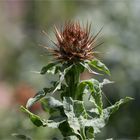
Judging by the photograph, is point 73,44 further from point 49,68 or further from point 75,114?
point 75,114

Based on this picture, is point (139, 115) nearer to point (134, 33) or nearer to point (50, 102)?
point (134, 33)

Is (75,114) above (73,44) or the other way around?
the other way around

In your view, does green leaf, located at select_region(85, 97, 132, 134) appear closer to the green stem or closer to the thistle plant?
the thistle plant

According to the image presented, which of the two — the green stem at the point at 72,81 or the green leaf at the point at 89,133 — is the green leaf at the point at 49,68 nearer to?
the green stem at the point at 72,81

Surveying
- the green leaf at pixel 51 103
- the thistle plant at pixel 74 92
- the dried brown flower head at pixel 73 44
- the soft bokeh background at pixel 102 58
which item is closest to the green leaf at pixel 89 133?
the thistle plant at pixel 74 92

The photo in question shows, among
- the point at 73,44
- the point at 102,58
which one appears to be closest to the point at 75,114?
the point at 73,44

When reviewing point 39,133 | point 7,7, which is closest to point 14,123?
point 39,133

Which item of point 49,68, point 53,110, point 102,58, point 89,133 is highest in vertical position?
point 102,58
